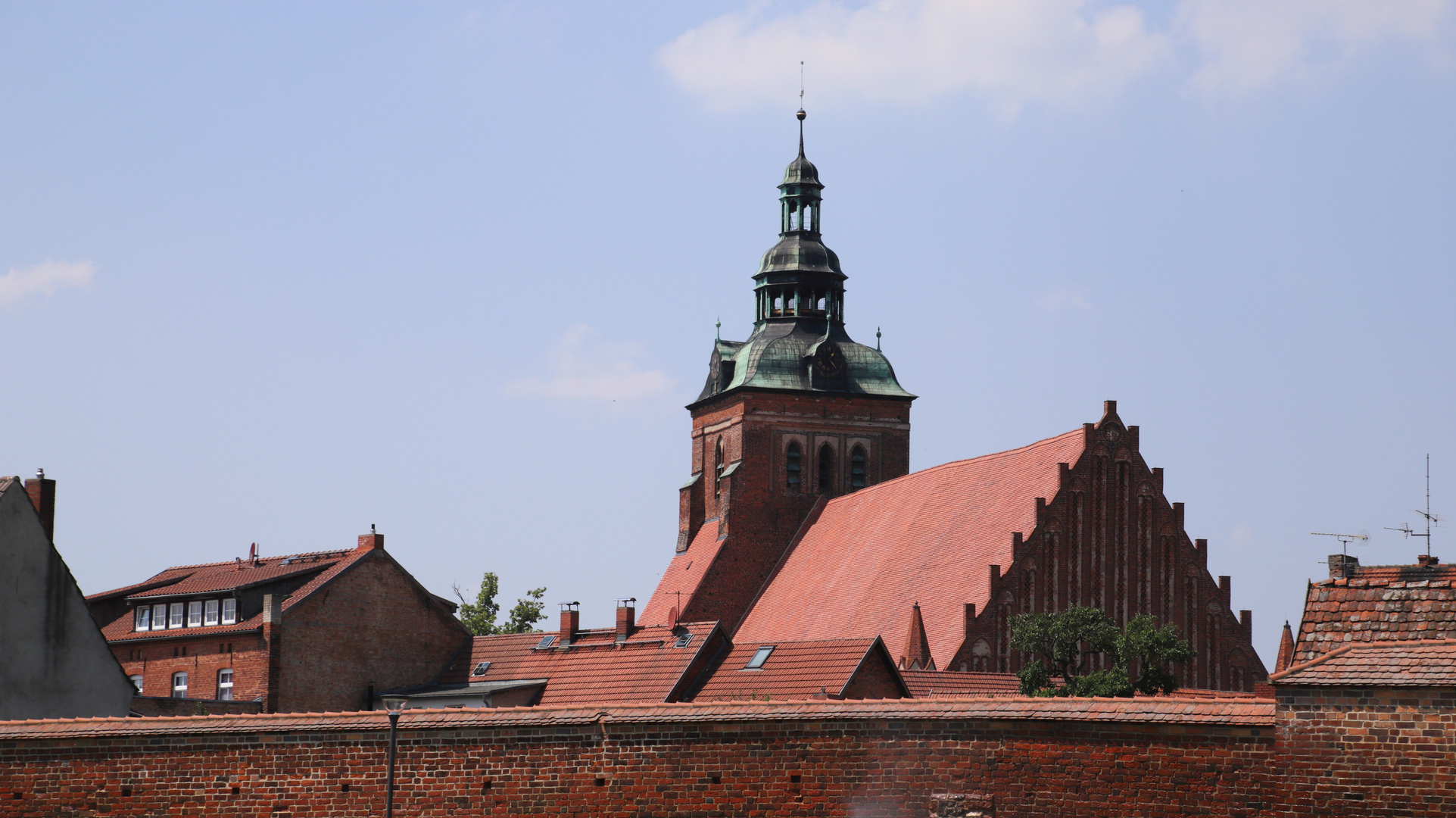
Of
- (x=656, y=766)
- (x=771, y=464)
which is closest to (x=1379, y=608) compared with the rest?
(x=656, y=766)

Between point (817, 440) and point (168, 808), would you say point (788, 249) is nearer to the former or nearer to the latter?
point (817, 440)

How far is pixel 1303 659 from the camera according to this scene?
2327 centimetres

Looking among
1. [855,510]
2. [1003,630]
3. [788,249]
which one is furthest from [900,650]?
[788,249]

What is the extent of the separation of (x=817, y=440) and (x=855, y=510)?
6.35m

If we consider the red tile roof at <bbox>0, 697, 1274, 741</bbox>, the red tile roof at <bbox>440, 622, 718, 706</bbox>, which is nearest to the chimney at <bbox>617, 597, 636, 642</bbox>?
the red tile roof at <bbox>440, 622, 718, 706</bbox>

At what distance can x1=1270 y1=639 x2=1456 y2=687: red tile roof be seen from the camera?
22.0 metres

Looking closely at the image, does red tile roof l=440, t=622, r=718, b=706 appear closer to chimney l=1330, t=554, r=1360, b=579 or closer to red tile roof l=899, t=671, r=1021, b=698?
red tile roof l=899, t=671, r=1021, b=698

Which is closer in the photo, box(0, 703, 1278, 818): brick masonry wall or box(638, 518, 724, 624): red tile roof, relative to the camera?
box(0, 703, 1278, 818): brick masonry wall

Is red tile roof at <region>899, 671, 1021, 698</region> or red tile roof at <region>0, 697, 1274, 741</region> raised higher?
red tile roof at <region>899, 671, 1021, 698</region>

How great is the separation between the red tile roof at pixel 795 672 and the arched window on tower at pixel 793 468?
3022 centimetres

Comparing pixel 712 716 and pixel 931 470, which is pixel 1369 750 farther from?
pixel 931 470

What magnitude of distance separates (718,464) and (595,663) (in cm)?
2884

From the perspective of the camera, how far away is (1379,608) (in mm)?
23203

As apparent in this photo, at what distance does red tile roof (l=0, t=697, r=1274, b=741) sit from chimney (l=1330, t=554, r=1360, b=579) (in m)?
1.68
